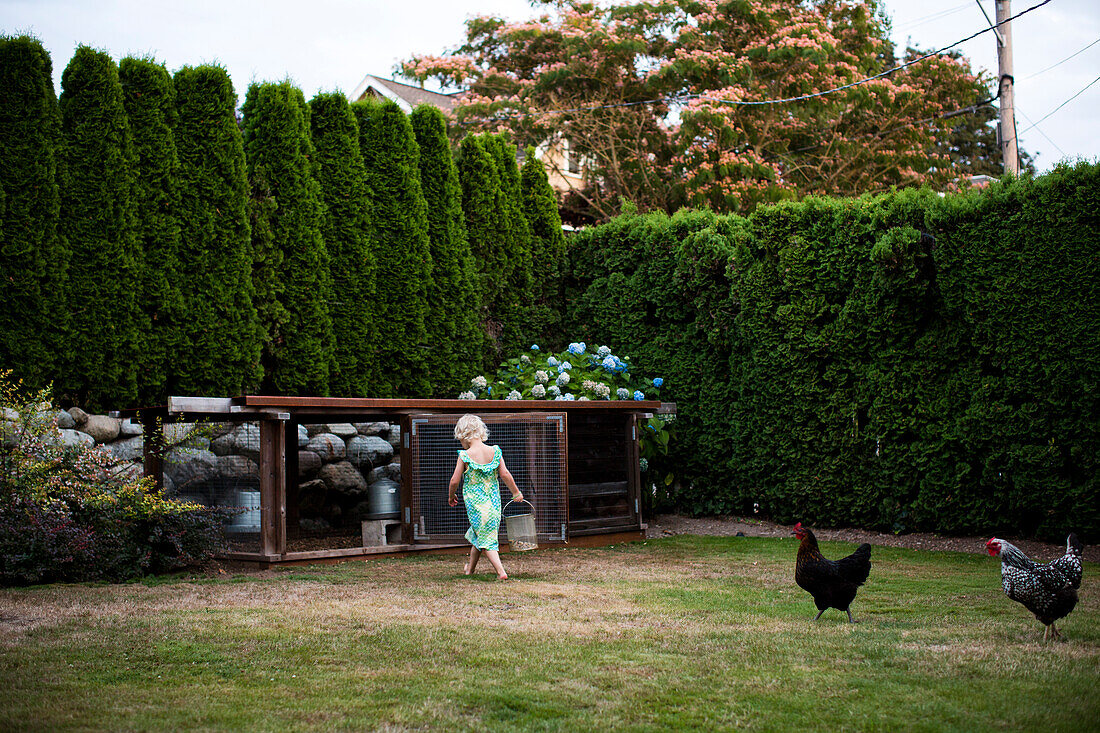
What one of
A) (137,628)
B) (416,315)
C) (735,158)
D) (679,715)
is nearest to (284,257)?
(416,315)

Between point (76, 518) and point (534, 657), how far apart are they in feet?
15.0

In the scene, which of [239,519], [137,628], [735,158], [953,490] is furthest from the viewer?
[735,158]

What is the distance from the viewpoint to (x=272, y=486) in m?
8.03

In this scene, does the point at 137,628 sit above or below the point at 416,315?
below

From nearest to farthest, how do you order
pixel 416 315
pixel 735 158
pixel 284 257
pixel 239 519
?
pixel 239 519, pixel 284 257, pixel 416 315, pixel 735 158

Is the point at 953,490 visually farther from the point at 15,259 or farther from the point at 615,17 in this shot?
the point at 615,17

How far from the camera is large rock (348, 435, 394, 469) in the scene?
1148 centimetres

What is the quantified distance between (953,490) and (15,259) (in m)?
9.60

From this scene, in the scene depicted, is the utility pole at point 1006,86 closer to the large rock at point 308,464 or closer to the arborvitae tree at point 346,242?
the arborvitae tree at point 346,242

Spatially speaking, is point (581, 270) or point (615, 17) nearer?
point (581, 270)

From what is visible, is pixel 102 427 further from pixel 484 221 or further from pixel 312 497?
pixel 484 221

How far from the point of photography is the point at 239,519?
28.4 feet

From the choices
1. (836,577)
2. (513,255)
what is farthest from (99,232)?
(836,577)

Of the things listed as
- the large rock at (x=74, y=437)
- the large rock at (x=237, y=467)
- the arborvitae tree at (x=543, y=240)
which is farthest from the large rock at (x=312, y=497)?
the arborvitae tree at (x=543, y=240)
